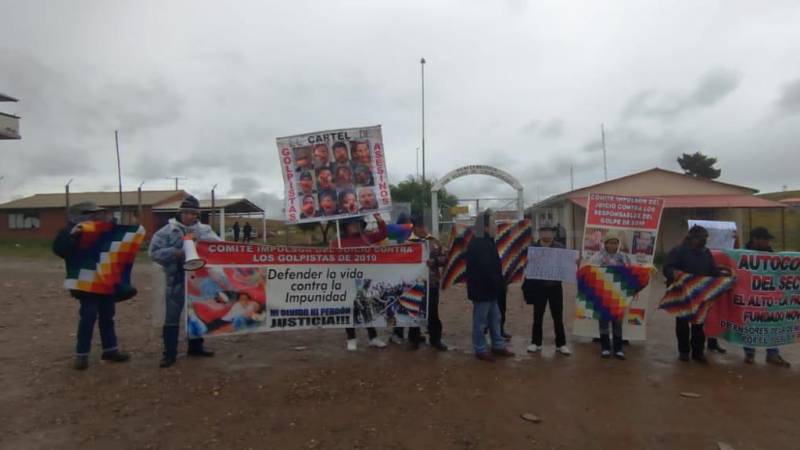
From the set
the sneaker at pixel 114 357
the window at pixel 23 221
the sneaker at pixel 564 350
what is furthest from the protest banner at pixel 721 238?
the window at pixel 23 221

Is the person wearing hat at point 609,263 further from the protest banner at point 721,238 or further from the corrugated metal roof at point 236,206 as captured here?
the corrugated metal roof at point 236,206

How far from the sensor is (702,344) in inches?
243

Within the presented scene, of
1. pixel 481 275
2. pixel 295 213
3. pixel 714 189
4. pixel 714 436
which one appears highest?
pixel 714 189

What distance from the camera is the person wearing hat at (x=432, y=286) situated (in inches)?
261

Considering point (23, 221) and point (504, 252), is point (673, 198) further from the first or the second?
point (23, 221)

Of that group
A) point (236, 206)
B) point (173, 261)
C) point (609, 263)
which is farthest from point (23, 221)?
point (609, 263)

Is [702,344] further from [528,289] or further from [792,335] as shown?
[528,289]

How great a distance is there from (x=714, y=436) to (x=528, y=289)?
2762 millimetres

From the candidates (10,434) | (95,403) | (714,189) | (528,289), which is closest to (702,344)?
(528,289)

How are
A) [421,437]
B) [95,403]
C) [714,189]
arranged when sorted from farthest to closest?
[714,189] < [95,403] < [421,437]

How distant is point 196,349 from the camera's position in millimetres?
6203

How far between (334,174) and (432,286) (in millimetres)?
1864

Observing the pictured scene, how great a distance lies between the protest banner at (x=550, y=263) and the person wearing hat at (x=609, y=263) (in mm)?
305

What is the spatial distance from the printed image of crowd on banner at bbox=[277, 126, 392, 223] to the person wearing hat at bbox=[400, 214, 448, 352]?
67 centimetres
